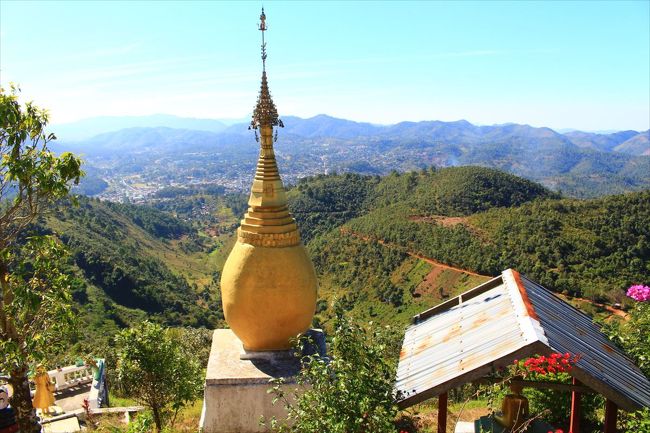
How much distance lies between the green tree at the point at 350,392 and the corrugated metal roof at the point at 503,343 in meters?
0.30

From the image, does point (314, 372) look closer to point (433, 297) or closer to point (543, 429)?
point (543, 429)

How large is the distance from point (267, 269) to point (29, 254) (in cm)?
413

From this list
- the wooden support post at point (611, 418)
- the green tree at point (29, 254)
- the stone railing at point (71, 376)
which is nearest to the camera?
the wooden support post at point (611, 418)

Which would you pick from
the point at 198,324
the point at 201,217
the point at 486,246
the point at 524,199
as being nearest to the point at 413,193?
the point at 524,199

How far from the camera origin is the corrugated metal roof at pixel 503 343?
5.82 metres

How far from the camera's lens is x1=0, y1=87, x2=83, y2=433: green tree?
7.25m

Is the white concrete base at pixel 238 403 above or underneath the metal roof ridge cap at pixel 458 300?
underneath

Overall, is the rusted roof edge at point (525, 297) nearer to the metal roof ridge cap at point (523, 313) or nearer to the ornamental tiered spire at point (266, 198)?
the metal roof ridge cap at point (523, 313)

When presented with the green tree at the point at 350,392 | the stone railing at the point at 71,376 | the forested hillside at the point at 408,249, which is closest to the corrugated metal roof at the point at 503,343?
the green tree at the point at 350,392

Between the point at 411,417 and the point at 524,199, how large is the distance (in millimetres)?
68448

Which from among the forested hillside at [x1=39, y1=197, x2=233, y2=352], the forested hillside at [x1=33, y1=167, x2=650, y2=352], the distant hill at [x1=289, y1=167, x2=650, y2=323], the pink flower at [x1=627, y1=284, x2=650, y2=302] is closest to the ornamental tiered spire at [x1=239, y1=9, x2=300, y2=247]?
the pink flower at [x1=627, y1=284, x2=650, y2=302]

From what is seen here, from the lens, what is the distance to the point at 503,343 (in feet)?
20.1

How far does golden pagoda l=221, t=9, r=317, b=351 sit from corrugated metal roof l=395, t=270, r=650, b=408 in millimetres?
2683

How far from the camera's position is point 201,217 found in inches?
6250
